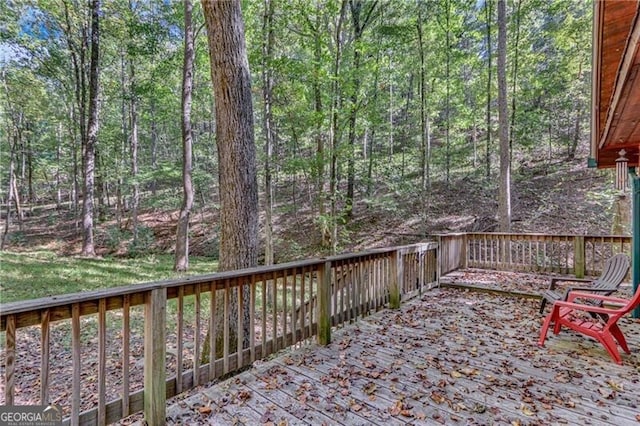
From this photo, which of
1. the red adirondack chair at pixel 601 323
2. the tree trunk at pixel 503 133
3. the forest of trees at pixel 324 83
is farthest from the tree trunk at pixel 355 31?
the red adirondack chair at pixel 601 323

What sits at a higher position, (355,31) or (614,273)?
(355,31)

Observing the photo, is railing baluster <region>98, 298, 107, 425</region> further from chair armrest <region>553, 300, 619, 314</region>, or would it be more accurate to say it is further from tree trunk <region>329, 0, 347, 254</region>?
tree trunk <region>329, 0, 347, 254</region>

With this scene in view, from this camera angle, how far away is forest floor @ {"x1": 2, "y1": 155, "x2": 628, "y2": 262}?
10.6 metres

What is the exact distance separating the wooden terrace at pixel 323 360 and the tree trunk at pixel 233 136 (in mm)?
491

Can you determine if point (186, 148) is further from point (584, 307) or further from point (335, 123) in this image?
point (584, 307)

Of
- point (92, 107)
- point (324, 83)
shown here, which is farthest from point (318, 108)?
point (92, 107)

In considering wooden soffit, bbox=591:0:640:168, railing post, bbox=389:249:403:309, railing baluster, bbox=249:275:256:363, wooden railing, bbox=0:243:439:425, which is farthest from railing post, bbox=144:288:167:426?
railing post, bbox=389:249:403:309

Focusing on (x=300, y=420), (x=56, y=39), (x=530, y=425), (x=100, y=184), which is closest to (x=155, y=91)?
(x=56, y=39)

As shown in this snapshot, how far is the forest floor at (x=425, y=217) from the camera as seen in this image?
34.9 feet

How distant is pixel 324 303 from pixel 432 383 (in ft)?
4.37

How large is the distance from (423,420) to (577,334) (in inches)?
116

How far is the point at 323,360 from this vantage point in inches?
127

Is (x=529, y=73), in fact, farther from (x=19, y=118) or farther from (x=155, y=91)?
(x=19, y=118)

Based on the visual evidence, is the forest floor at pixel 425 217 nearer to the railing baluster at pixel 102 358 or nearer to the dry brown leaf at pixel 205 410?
the dry brown leaf at pixel 205 410
